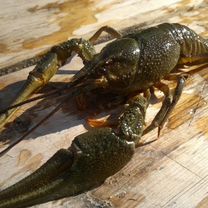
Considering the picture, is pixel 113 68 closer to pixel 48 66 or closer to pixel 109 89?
pixel 109 89

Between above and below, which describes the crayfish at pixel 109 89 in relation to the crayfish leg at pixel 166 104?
above

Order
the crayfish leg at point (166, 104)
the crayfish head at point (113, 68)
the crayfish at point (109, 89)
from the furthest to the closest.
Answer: the crayfish head at point (113, 68), the crayfish leg at point (166, 104), the crayfish at point (109, 89)

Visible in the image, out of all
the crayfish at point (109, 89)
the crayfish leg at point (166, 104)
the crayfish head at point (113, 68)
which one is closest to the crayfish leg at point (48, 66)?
the crayfish at point (109, 89)

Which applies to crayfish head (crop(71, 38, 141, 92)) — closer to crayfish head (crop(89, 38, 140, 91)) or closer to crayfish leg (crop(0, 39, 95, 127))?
crayfish head (crop(89, 38, 140, 91))

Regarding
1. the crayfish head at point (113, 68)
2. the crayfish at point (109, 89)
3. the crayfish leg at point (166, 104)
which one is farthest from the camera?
the crayfish head at point (113, 68)

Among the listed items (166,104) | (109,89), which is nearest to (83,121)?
(109,89)

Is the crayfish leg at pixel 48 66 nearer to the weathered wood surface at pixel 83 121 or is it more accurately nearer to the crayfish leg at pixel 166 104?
the weathered wood surface at pixel 83 121

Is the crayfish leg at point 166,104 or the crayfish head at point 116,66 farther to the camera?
the crayfish head at point 116,66
